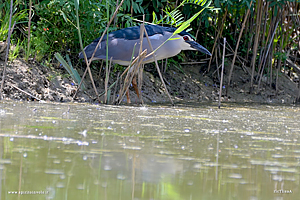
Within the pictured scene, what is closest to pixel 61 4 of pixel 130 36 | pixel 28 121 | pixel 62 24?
pixel 62 24

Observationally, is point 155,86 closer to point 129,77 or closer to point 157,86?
point 157,86

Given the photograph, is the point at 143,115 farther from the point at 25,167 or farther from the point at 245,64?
the point at 245,64

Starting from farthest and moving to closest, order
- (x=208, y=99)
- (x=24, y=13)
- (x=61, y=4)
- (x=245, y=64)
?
(x=245, y=64), (x=208, y=99), (x=24, y=13), (x=61, y=4)

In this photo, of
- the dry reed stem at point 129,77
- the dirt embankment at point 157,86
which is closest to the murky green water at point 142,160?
the dry reed stem at point 129,77

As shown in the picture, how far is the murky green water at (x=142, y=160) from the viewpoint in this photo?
163 centimetres

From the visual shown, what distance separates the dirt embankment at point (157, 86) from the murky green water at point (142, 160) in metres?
1.96

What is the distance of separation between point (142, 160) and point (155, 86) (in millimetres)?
4919

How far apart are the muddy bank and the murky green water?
6.46 ft

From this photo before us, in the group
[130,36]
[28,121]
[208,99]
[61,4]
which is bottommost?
[208,99]

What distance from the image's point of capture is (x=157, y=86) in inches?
277

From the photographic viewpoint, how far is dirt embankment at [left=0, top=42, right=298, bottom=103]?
17.9ft

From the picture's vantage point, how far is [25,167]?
1820 millimetres

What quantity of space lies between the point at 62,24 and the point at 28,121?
323cm

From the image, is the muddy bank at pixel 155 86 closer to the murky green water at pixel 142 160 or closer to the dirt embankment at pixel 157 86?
the dirt embankment at pixel 157 86
